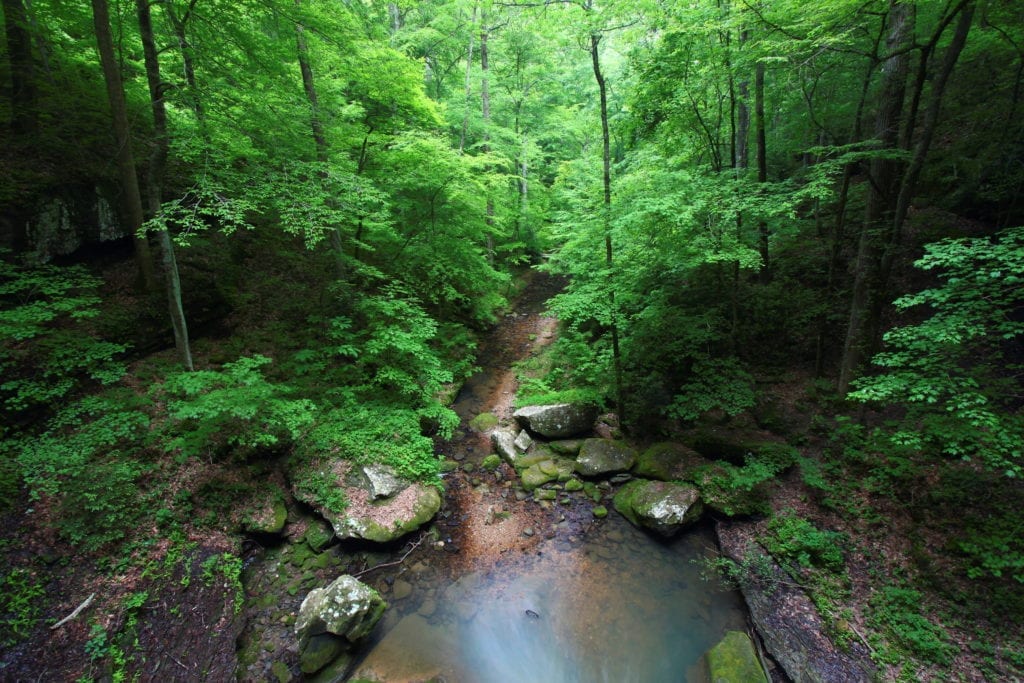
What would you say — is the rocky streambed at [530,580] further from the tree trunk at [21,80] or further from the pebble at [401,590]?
the tree trunk at [21,80]

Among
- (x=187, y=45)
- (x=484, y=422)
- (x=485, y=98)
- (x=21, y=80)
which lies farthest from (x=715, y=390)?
(x=21, y=80)

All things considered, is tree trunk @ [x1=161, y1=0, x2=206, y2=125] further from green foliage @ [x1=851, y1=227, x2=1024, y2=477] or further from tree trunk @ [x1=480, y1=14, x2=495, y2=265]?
green foliage @ [x1=851, y1=227, x2=1024, y2=477]

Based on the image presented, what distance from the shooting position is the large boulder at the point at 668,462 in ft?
24.2

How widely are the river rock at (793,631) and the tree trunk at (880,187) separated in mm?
3552

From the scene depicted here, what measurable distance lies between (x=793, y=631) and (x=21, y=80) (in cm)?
1573

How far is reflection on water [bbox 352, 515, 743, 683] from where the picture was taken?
4973 millimetres

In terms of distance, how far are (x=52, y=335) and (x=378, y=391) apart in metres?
5.01

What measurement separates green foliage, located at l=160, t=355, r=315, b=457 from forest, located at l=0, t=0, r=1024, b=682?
58mm

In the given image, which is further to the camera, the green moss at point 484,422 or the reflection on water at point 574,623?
the green moss at point 484,422

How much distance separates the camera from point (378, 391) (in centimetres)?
825

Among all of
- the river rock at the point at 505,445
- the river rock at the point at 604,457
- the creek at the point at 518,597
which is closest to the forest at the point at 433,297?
the creek at the point at 518,597

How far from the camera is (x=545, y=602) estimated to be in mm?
5844

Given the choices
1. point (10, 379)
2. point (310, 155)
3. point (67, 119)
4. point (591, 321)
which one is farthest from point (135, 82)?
point (591, 321)

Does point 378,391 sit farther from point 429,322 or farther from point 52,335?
point 52,335
